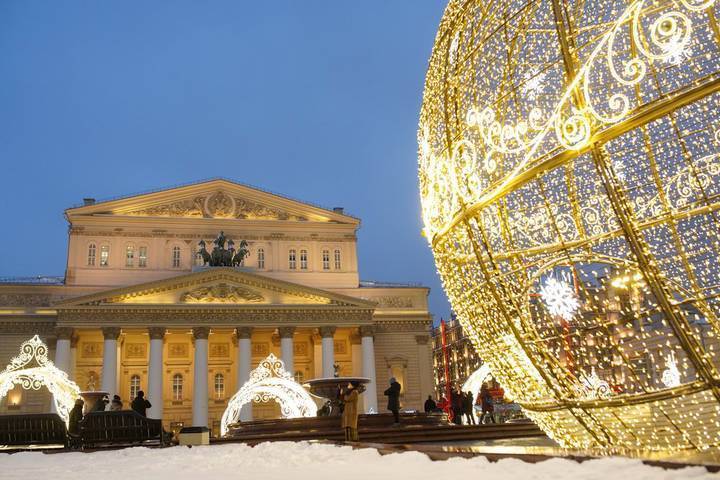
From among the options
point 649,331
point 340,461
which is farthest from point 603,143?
point 340,461

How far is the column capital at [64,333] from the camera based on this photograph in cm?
3212

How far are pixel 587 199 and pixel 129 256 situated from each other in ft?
117

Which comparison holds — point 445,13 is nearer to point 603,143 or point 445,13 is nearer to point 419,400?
point 603,143

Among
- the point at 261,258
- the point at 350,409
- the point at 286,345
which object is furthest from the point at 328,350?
the point at 350,409

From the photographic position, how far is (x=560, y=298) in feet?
13.3

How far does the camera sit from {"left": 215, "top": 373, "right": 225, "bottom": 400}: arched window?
36906 millimetres

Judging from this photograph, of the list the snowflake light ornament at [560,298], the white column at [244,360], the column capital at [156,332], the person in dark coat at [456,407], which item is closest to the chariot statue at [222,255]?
the white column at [244,360]

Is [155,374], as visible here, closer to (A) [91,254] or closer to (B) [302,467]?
(A) [91,254]

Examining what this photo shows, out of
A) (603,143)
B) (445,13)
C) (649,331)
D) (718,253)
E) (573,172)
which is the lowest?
(649,331)

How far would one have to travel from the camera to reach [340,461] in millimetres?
6633

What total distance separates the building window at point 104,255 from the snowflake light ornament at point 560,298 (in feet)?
118

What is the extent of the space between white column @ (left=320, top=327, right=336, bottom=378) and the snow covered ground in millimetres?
23156

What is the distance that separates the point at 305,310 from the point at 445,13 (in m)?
30.6

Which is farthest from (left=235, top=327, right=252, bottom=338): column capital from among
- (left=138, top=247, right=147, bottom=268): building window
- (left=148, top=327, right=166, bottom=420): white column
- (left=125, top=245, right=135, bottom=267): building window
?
(left=125, top=245, right=135, bottom=267): building window
